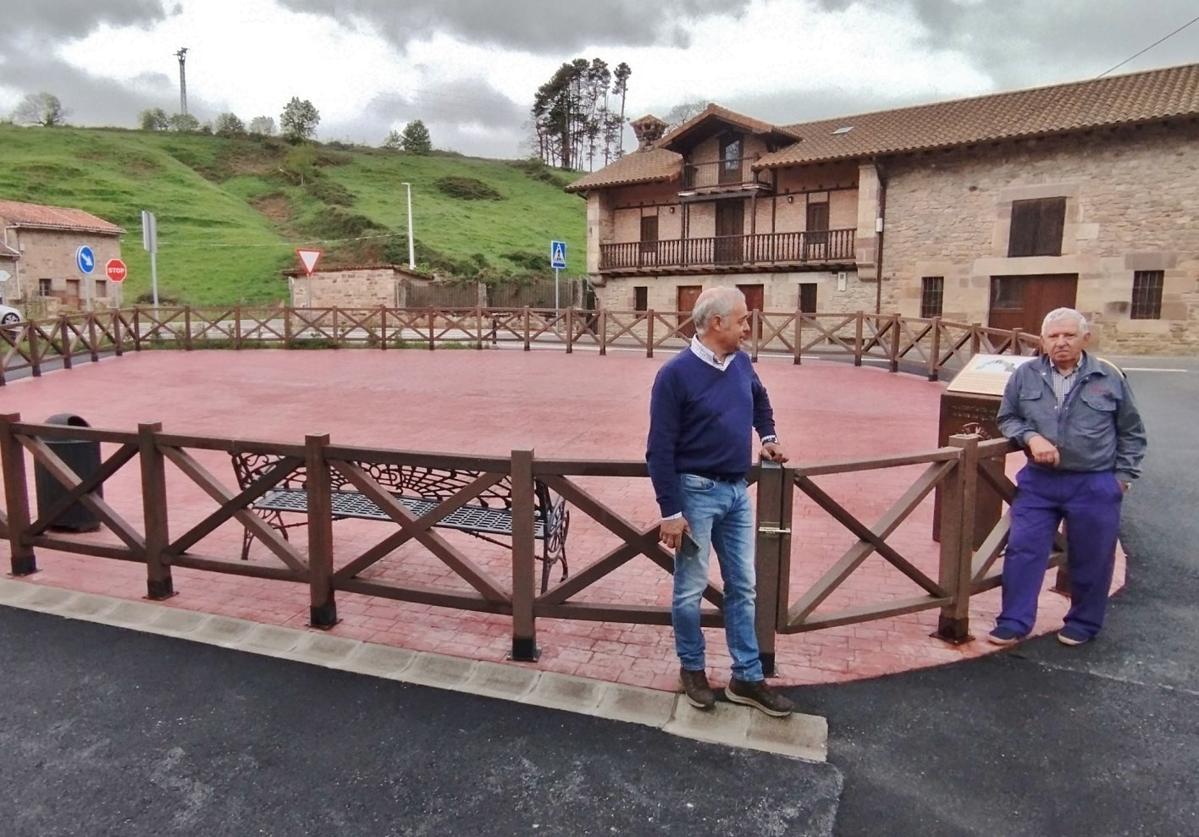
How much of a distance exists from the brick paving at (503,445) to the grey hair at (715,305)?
1.52 metres

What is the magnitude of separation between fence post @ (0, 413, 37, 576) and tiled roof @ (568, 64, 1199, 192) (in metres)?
23.6

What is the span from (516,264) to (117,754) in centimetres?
4149

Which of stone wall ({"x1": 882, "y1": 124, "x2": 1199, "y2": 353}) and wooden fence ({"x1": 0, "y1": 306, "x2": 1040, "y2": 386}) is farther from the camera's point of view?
stone wall ({"x1": 882, "y1": 124, "x2": 1199, "y2": 353})

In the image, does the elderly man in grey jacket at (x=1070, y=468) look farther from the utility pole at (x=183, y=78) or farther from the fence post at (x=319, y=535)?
the utility pole at (x=183, y=78)

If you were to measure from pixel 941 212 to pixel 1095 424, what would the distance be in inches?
892

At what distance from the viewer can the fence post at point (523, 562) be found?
137 inches

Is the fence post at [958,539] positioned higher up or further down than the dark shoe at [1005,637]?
higher up

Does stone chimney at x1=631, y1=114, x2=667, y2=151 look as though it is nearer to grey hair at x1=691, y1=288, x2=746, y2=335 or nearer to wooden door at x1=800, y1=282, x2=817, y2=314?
wooden door at x1=800, y1=282, x2=817, y2=314

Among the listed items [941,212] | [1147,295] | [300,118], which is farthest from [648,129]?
[300,118]

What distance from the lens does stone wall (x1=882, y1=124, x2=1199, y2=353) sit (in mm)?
20344

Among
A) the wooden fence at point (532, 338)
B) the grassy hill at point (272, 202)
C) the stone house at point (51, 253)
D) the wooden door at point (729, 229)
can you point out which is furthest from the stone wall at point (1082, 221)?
the stone house at point (51, 253)

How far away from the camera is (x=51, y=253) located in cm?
3831

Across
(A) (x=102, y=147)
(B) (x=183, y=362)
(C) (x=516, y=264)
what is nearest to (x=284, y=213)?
(A) (x=102, y=147)

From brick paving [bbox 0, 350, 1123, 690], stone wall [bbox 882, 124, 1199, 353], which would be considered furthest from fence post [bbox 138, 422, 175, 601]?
stone wall [bbox 882, 124, 1199, 353]
